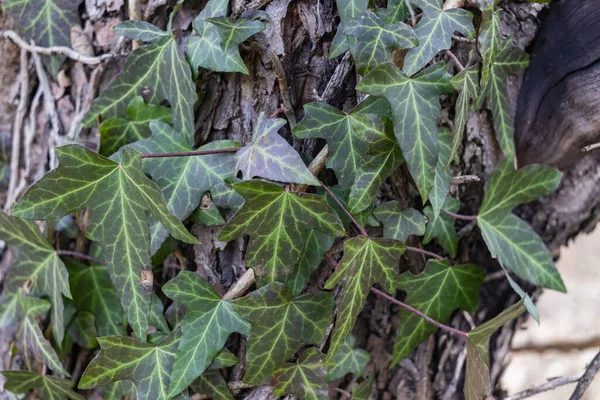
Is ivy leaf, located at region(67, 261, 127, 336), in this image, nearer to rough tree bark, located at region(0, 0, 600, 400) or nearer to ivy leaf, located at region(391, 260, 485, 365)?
rough tree bark, located at region(0, 0, 600, 400)

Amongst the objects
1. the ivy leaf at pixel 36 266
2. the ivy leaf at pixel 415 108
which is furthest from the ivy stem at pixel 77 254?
the ivy leaf at pixel 415 108

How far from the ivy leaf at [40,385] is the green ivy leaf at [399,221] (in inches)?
24.3

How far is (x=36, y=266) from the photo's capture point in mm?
1006

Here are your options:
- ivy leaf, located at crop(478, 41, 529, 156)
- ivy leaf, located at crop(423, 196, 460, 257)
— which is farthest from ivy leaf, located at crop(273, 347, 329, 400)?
ivy leaf, located at crop(478, 41, 529, 156)

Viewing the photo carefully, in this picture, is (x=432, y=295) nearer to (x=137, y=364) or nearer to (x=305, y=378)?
(x=305, y=378)

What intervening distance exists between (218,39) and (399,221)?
40 centimetres

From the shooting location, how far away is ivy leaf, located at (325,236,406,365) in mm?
757

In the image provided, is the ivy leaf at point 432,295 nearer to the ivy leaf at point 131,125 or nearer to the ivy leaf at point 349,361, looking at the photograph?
the ivy leaf at point 349,361

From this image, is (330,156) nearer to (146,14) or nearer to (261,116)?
(261,116)

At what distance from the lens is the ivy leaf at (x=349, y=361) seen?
986 millimetres

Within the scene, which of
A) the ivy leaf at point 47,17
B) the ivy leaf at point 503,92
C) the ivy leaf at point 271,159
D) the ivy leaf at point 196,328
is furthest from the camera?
the ivy leaf at point 47,17

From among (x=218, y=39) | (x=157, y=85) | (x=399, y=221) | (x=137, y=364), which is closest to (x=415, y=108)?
(x=399, y=221)

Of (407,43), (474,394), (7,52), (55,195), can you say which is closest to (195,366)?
(55,195)

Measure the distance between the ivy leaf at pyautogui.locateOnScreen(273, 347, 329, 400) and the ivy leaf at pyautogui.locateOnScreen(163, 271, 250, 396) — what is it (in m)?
0.11
